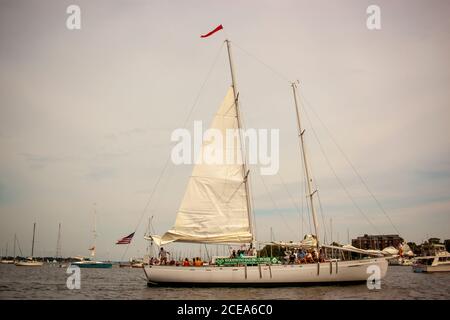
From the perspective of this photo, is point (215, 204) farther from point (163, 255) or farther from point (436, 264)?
point (436, 264)

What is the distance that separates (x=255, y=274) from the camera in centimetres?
3747

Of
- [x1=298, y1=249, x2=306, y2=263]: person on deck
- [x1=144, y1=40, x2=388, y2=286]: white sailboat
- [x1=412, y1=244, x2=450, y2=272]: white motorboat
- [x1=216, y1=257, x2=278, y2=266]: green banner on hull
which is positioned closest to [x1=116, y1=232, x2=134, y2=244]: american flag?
[x1=144, y1=40, x2=388, y2=286]: white sailboat

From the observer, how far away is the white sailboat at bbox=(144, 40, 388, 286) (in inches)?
1478

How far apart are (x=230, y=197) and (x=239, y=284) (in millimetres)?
8835

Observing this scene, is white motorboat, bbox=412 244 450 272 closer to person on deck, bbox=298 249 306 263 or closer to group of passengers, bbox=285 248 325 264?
group of passengers, bbox=285 248 325 264

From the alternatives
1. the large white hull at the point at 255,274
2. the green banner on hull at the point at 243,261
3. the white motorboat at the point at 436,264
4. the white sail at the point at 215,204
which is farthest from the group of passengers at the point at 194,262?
the white motorboat at the point at 436,264

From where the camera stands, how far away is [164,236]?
131 feet

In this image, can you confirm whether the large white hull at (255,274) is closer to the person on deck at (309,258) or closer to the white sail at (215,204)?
the person on deck at (309,258)

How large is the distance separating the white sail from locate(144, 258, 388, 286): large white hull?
331 centimetres

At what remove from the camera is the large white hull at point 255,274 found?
37.3 meters

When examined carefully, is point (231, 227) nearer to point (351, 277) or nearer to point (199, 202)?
point (199, 202)

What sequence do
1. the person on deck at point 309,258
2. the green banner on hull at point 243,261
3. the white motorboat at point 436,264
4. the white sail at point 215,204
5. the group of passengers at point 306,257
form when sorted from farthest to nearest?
the white motorboat at point 436,264 → the white sail at point 215,204 → the group of passengers at point 306,257 → the person on deck at point 309,258 → the green banner on hull at point 243,261
